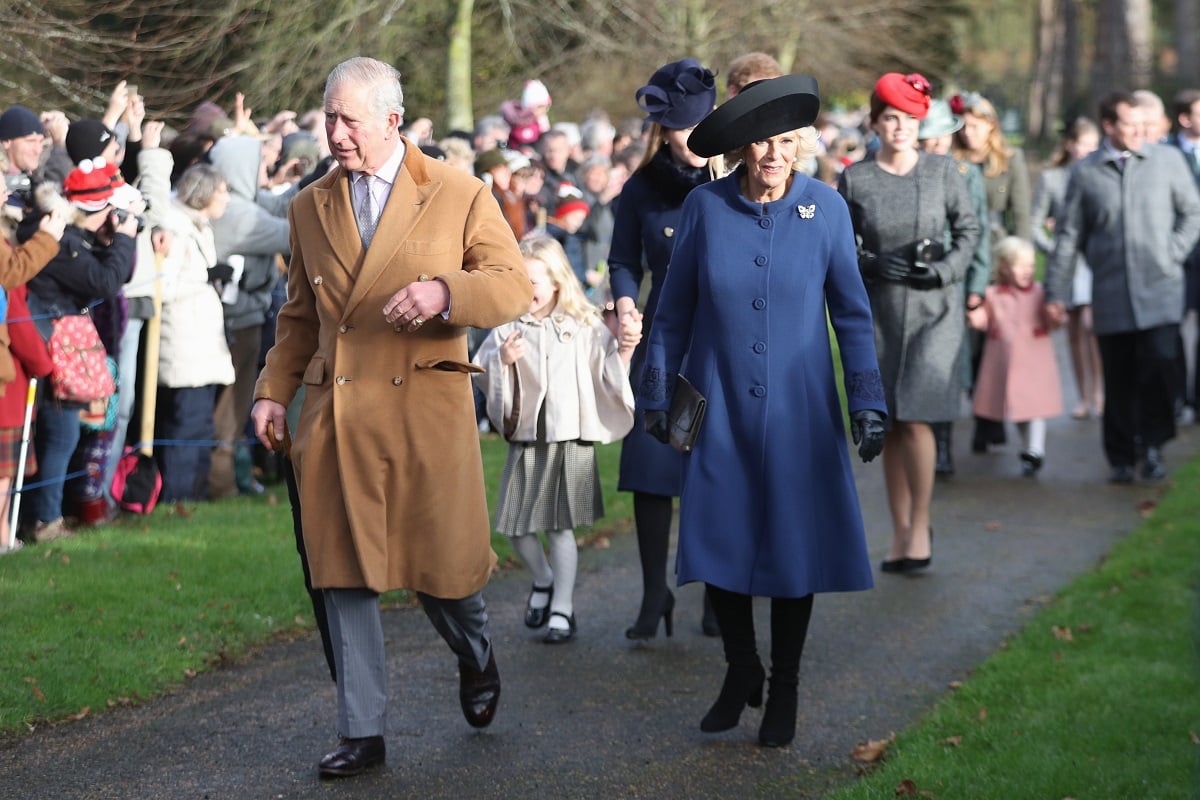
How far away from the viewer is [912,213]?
8.20 meters

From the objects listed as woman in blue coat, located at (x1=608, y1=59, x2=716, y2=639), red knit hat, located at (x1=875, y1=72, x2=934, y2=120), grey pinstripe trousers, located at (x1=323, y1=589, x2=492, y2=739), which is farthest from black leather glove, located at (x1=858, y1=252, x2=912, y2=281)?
grey pinstripe trousers, located at (x1=323, y1=589, x2=492, y2=739)

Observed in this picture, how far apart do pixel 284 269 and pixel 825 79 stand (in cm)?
2712

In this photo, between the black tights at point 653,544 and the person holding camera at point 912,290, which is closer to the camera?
the black tights at point 653,544

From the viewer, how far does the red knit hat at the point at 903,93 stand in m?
7.80

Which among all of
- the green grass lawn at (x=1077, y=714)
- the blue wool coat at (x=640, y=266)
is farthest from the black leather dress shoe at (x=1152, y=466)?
the blue wool coat at (x=640, y=266)

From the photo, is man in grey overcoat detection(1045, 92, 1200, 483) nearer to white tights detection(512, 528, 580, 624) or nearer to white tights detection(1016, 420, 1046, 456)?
white tights detection(1016, 420, 1046, 456)

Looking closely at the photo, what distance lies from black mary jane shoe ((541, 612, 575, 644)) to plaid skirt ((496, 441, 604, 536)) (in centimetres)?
37

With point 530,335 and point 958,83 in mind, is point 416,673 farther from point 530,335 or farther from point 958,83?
point 958,83

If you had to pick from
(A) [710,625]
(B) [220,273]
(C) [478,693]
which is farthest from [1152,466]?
(C) [478,693]

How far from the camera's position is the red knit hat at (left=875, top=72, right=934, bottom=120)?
7.80 meters

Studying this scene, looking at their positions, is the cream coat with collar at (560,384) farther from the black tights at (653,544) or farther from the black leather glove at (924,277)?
the black leather glove at (924,277)

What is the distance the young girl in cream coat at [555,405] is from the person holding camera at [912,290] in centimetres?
158

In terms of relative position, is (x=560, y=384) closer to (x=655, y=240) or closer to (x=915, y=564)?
(x=655, y=240)

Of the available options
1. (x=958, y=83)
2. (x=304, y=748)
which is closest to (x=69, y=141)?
(x=304, y=748)
